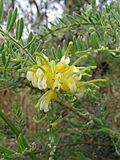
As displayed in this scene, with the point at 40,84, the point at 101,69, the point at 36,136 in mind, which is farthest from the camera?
the point at 101,69

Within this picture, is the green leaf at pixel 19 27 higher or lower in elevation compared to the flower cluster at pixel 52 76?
higher

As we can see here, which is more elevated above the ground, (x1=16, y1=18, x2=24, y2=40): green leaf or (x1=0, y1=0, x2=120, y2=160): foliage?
(x1=16, y1=18, x2=24, y2=40): green leaf

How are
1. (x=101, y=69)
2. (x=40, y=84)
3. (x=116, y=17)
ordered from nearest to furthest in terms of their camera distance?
(x=40, y=84), (x=116, y=17), (x=101, y=69)

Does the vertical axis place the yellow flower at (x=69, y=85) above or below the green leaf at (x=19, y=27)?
below

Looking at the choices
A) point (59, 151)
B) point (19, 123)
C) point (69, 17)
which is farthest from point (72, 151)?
point (69, 17)

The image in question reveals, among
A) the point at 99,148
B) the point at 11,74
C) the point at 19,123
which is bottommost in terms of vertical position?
the point at 99,148

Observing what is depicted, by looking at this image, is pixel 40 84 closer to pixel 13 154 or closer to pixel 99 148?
pixel 13 154

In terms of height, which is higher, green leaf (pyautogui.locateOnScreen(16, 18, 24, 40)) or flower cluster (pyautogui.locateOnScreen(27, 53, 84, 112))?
Result: green leaf (pyautogui.locateOnScreen(16, 18, 24, 40))

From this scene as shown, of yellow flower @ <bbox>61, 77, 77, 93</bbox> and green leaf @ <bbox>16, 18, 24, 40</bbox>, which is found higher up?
green leaf @ <bbox>16, 18, 24, 40</bbox>
